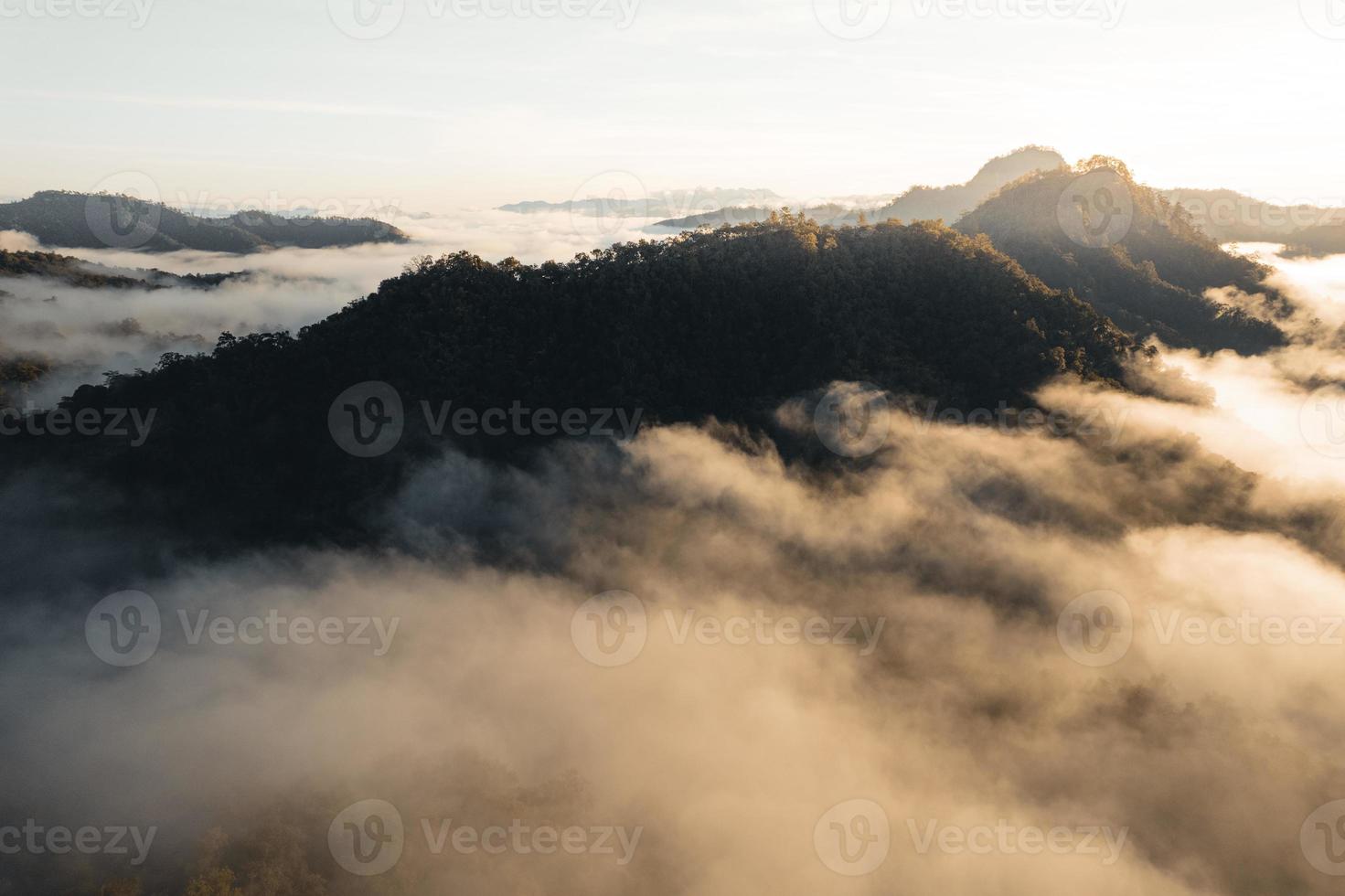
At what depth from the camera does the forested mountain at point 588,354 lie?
236ft

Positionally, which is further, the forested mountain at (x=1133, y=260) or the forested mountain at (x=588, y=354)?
the forested mountain at (x=1133, y=260)

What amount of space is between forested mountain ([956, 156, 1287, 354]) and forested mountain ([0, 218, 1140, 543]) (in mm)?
33605

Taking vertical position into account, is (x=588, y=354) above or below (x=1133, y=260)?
below

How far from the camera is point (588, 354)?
79.0 meters

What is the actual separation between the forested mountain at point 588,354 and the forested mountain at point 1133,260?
33.6m

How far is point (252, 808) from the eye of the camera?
188 ft

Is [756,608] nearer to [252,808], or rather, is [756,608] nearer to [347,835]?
[347,835]

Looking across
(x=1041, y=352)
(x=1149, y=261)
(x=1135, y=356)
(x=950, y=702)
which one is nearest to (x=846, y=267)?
(x=1041, y=352)

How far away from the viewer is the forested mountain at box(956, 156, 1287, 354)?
368 ft

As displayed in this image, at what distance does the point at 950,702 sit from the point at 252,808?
6051 cm

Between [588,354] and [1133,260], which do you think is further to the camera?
[1133,260]

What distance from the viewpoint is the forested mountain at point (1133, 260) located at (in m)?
112

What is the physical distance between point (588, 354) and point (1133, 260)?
99412 mm

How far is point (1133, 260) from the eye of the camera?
123 metres
